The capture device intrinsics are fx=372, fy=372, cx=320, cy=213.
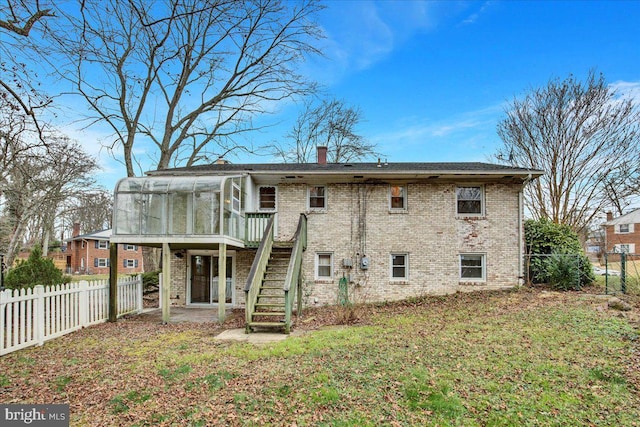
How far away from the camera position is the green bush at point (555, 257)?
12.9m

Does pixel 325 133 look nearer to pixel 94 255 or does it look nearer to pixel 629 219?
pixel 94 255

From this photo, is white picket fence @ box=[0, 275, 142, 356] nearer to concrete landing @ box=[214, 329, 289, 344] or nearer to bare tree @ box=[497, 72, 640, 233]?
concrete landing @ box=[214, 329, 289, 344]

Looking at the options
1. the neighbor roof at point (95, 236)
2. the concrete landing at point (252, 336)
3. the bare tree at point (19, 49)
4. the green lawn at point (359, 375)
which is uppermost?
the bare tree at point (19, 49)

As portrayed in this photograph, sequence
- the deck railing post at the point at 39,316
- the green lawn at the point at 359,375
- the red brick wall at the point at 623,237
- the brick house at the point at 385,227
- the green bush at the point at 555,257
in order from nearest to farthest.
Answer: the green lawn at the point at 359,375 → the deck railing post at the point at 39,316 → the green bush at the point at 555,257 → the brick house at the point at 385,227 → the red brick wall at the point at 623,237

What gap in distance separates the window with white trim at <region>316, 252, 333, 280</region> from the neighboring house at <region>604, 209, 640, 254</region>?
37.4 meters

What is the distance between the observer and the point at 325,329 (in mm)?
9352

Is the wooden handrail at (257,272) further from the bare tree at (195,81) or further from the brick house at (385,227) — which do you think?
the bare tree at (195,81)

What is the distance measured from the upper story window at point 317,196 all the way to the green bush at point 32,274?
8461 millimetres

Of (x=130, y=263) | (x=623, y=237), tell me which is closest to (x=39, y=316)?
(x=130, y=263)

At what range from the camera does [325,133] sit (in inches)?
1122

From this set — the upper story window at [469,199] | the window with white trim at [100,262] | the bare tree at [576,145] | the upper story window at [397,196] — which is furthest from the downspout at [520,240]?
the window with white trim at [100,262]

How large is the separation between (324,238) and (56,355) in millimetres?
8543

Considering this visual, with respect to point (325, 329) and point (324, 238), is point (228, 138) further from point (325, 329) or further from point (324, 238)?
point (325, 329)

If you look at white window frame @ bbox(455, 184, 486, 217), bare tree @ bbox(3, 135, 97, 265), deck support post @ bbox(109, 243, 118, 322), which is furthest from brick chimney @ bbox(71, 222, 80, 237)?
white window frame @ bbox(455, 184, 486, 217)
